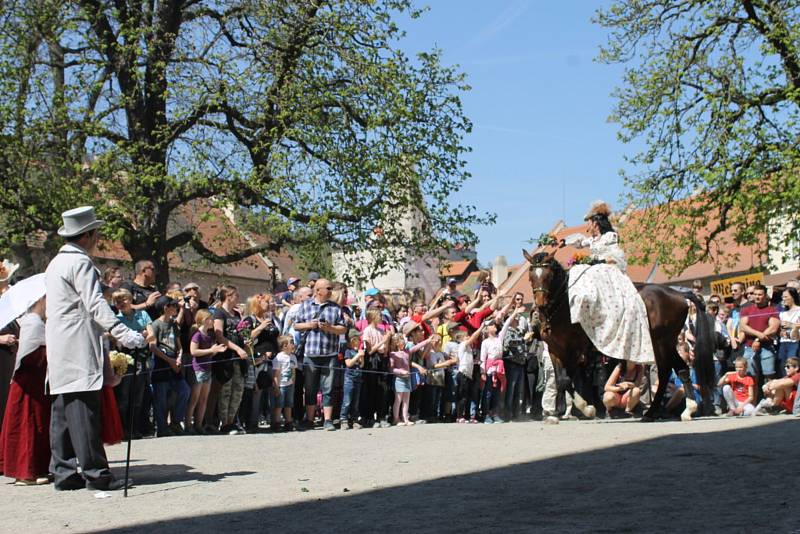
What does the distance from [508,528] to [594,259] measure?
29.7 feet

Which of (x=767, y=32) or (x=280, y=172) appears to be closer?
(x=280, y=172)

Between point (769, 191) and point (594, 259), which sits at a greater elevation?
point (769, 191)

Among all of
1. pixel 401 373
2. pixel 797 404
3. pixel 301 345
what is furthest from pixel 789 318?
pixel 301 345

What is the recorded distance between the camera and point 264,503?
7.36 meters

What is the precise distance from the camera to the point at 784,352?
58.1 ft

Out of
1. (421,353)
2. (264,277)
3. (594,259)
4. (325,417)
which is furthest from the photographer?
(264,277)

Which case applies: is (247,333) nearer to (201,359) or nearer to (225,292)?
(225,292)

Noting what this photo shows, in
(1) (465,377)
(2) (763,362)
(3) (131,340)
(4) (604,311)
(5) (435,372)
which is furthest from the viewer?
(2) (763,362)

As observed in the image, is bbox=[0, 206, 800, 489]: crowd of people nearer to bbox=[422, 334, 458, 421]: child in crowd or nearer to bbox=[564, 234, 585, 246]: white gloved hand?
bbox=[422, 334, 458, 421]: child in crowd

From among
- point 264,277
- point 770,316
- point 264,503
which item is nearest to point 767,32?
point 770,316

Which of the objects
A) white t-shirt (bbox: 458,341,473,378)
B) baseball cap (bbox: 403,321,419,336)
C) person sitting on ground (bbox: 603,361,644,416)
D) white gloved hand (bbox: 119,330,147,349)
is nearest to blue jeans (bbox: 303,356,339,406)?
baseball cap (bbox: 403,321,419,336)

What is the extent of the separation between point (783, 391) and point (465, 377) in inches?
194

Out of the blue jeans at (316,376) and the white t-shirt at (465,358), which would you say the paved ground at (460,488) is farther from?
the white t-shirt at (465,358)

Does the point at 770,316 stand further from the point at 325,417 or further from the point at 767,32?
the point at 767,32
